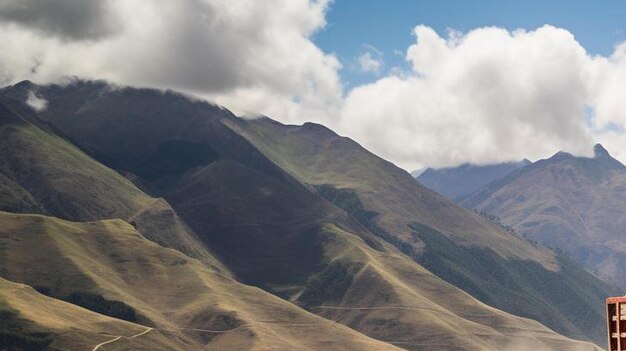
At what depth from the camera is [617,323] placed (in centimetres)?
6347

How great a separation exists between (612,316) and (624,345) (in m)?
2.38

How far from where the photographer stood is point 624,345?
6294 cm

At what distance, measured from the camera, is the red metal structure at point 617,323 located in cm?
6303

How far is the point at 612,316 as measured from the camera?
64188 mm

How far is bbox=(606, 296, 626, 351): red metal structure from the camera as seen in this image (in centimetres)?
6303
